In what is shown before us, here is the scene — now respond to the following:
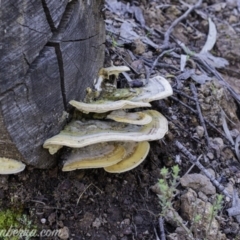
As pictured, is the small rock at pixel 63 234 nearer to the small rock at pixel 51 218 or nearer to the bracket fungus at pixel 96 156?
the small rock at pixel 51 218

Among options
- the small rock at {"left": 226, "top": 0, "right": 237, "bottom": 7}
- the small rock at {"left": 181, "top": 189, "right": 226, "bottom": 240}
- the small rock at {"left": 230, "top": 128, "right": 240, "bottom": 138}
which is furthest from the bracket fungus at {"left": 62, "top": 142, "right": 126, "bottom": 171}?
the small rock at {"left": 226, "top": 0, "right": 237, "bottom": 7}

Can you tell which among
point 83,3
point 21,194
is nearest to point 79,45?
point 83,3

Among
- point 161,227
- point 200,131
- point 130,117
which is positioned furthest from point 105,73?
point 161,227

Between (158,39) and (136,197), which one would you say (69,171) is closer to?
(136,197)

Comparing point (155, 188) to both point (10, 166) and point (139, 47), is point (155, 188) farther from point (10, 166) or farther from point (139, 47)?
point (139, 47)

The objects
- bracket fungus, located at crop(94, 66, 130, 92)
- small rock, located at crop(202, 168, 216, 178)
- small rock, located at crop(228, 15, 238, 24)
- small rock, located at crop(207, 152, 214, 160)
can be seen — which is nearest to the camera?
bracket fungus, located at crop(94, 66, 130, 92)

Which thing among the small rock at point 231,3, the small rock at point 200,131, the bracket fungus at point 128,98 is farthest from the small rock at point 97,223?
the small rock at point 231,3

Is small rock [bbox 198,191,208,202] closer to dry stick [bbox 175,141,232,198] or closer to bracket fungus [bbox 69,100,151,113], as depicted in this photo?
dry stick [bbox 175,141,232,198]
